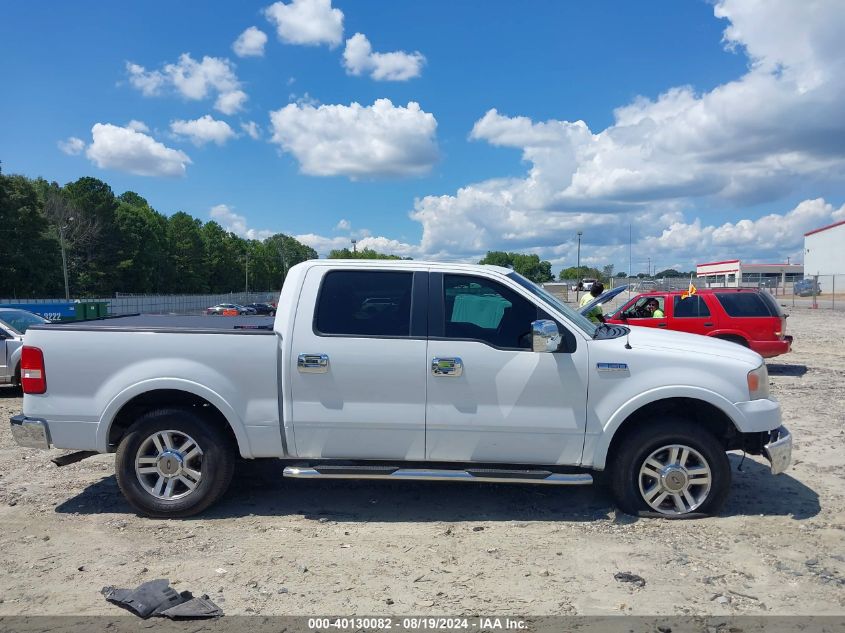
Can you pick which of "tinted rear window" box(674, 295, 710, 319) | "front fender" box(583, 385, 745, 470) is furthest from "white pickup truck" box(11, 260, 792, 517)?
"tinted rear window" box(674, 295, 710, 319)

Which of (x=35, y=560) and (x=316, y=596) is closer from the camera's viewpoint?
(x=316, y=596)

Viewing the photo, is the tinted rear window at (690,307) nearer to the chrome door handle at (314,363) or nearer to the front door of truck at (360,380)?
the front door of truck at (360,380)

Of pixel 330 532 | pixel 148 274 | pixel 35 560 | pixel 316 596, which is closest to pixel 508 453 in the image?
pixel 330 532

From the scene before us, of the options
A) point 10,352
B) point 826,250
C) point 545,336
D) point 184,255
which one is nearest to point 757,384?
point 545,336

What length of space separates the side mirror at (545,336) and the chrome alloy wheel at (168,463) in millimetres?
2676

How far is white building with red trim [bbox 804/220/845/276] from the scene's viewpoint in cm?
6988

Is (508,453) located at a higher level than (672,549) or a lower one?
higher

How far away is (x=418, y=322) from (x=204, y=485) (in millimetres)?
2061

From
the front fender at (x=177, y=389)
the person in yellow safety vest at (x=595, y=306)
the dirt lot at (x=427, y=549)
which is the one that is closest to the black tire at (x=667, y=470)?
the dirt lot at (x=427, y=549)

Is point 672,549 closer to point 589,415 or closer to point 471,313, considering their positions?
point 589,415

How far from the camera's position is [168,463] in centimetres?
487

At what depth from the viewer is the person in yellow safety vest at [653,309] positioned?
496 inches

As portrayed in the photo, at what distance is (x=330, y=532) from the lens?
15.3 feet

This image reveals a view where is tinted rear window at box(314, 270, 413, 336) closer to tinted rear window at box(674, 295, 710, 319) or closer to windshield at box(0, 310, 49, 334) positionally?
windshield at box(0, 310, 49, 334)
